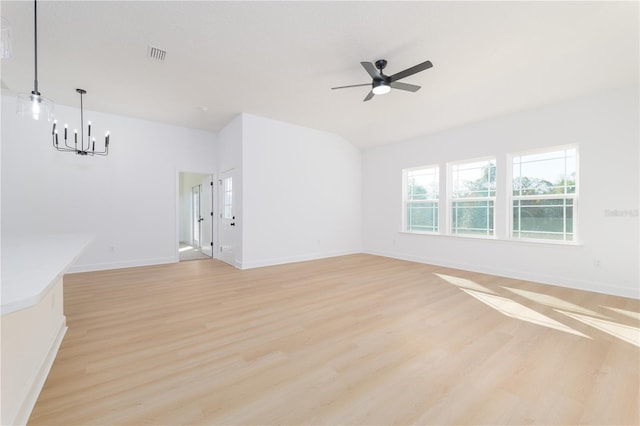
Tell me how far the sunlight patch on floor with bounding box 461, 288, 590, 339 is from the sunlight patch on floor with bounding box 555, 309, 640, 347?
30cm

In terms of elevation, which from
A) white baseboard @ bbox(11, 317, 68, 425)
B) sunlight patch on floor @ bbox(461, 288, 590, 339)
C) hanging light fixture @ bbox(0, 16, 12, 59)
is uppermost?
hanging light fixture @ bbox(0, 16, 12, 59)

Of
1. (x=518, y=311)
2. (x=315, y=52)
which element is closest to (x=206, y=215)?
(x=315, y=52)

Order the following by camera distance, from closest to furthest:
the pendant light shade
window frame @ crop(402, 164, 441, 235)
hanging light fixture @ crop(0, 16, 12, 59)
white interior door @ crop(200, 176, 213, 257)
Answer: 1. hanging light fixture @ crop(0, 16, 12, 59)
2. the pendant light shade
3. window frame @ crop(402, 164, 441, 235)
4. white interior door @ crop(200, 176, 213, 257)

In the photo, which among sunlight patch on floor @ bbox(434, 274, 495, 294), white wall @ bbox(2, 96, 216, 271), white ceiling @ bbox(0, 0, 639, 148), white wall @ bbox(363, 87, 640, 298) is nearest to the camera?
white ceiling @ bbox(0, 0, 639, 148)

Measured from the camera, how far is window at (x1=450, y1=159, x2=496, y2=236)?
488 cm

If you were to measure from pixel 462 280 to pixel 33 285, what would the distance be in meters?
4.77

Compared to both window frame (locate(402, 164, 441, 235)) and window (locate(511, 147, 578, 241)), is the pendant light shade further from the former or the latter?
window (locate(511, 147, 578, 241))

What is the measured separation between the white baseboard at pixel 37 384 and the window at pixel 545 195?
234 inches

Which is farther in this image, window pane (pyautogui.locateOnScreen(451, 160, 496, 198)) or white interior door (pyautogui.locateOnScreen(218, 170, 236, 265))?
white interior door (pyautogui.locateOnScreen(218, 170, 236, 265))

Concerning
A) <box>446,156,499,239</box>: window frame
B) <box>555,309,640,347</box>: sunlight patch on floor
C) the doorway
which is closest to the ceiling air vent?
the doorway

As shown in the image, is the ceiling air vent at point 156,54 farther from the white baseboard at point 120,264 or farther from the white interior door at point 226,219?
the white baseboard at point 120,264

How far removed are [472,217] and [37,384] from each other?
5.97 meters

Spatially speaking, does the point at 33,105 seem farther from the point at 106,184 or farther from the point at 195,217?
the point at 195,217

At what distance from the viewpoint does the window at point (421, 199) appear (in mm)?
5746
